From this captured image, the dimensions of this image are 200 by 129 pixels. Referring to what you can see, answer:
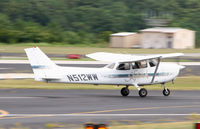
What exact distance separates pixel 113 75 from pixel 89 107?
3.65 meters

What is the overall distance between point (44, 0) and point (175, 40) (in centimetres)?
4288

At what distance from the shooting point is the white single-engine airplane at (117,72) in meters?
18.9

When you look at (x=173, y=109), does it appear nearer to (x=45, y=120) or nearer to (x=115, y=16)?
(x=45, y=120)

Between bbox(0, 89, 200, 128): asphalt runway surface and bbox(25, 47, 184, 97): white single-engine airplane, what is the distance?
29.9 inches

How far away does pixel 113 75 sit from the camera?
65.4 feet

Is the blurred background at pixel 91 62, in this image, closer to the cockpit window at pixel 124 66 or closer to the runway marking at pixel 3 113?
the runway marking at pixel 3 113

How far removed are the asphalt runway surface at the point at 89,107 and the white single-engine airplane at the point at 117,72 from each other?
760 mm

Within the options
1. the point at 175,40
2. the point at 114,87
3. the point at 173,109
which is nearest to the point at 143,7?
the point at 175,40

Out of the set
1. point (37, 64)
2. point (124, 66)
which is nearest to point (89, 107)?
point (37, 64)

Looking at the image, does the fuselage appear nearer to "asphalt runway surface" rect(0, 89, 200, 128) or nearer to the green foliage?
"asphalt runway surface" rect(0, 89, 200, 128)

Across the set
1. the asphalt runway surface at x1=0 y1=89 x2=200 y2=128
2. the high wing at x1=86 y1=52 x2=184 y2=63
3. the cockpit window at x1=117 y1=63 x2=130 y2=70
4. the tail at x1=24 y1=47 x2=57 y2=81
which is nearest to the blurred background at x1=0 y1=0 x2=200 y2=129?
the asphalt runway surface at x1=0 y1=89 x2=200 y2=128

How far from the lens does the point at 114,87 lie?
79.5ft

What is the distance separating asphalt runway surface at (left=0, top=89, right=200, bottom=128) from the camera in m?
14.0

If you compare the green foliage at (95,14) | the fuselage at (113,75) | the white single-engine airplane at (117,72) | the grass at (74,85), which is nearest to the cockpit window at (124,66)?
the white single-engine airplane at (117,72)
